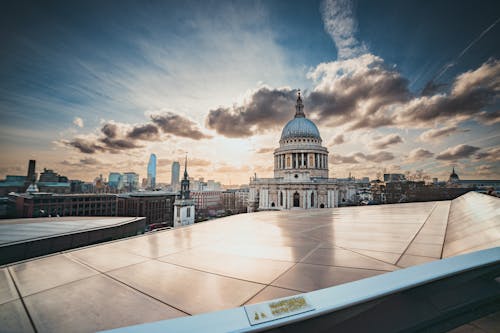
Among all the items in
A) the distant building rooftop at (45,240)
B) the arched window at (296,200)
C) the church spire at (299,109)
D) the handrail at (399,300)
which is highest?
the church spire at (299,109)

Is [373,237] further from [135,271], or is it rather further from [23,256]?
[23,256]

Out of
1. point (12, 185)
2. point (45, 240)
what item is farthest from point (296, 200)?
point (12, 185)

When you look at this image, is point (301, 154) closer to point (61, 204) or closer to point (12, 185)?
point (61, 204)

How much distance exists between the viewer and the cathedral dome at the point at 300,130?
192ft

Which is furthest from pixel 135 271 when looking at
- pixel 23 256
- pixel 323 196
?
pixel 323 196

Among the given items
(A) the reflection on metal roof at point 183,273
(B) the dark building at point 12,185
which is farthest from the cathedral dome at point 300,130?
(B) the dark building at point 12,185

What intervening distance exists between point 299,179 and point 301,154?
10.3m

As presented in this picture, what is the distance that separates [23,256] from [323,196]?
45.4m

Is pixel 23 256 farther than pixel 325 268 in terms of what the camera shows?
Yes

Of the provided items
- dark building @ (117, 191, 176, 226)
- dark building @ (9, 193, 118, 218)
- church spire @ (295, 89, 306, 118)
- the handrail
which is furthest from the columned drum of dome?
the handrail

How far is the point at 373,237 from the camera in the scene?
464cm

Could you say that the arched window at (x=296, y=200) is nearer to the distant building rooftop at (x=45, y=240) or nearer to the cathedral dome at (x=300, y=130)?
the cathedral dome at (x=300, y=130)

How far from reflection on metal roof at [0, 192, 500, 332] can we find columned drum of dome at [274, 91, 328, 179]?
44844mm

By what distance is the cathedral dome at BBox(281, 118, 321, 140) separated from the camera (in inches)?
2301
